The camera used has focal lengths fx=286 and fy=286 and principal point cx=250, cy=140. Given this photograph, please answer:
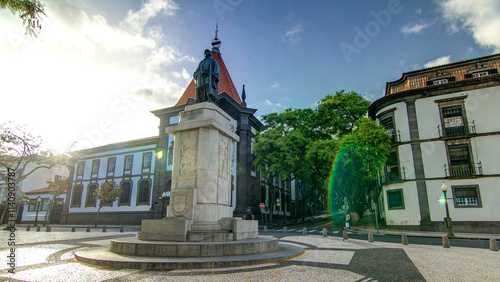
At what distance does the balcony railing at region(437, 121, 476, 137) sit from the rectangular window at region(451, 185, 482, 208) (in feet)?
14.2

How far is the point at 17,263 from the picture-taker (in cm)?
689

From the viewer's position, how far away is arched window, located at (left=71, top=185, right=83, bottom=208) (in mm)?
39319

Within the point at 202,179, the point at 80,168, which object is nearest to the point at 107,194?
the point at 80,168

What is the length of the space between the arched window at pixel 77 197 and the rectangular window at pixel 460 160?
142 feet

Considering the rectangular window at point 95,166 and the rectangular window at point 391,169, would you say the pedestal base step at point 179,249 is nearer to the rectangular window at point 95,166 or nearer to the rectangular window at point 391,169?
the rectangular window at point 391,169

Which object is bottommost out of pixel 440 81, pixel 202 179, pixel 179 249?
pixel 179 249

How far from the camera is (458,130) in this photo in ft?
78.6

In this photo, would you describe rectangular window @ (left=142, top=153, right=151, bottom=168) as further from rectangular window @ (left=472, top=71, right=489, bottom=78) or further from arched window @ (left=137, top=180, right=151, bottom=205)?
rectangular window @ (left=472, top=71, right=489, bottom=78)

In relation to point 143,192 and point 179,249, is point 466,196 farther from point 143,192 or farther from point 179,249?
point 143,192

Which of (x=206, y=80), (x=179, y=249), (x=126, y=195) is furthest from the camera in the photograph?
(x=126, y=195)

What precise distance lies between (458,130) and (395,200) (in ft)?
25.5

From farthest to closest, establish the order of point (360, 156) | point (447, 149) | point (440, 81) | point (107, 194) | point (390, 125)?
1. point (107, 194)
2. point (390, 125)
3. point (440, 81)
4. point (447, 149)
5. point (360, 156)

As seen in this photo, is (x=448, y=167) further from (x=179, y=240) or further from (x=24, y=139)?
(x=24, y=139)

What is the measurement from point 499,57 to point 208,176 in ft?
93.8
